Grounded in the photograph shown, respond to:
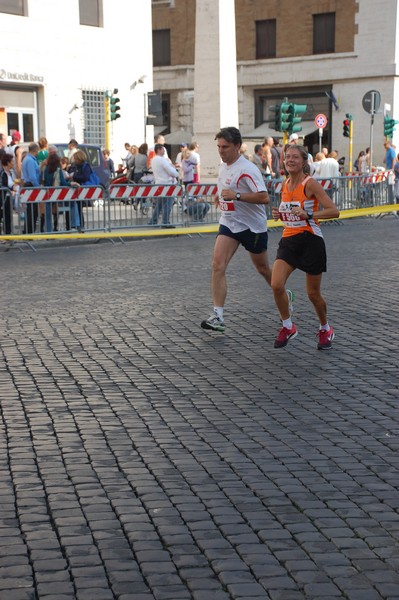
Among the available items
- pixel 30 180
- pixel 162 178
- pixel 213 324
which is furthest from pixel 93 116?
pixel 213 324

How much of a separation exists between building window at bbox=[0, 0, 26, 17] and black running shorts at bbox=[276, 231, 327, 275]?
24.9m

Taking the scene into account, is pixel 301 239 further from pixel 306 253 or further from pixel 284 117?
pixel 284 117

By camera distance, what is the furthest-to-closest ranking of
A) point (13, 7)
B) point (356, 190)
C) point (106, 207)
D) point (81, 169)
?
point (13, 7) → point (356, 190) → point (81, 169) → point (106, 207)

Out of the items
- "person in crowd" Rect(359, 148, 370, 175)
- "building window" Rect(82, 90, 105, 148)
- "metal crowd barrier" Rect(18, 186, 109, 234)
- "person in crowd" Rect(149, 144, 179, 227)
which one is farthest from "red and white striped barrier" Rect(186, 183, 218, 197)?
"person in crowd" Rect(359, 148, 370, 175)

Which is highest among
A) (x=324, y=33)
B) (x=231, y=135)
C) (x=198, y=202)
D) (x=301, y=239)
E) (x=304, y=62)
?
(x=324, y=33)

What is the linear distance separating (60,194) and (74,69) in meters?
15.9

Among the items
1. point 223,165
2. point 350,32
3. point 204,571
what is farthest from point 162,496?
point 350,32

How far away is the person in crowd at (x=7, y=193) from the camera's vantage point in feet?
62.7

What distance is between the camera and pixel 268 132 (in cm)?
5406

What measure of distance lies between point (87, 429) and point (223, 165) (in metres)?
4.29

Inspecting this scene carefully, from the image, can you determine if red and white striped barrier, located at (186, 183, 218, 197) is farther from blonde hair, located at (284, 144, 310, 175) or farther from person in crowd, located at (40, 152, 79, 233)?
blonde hair, located at (284, 144, 310, 175)

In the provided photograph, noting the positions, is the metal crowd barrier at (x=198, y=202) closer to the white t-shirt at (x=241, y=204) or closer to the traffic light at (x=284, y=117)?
the traffic light at (x=284, y=117)

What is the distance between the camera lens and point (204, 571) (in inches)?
164

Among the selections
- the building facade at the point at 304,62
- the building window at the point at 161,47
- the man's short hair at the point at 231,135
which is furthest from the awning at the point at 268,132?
the man's short hair at the point at 231,135
